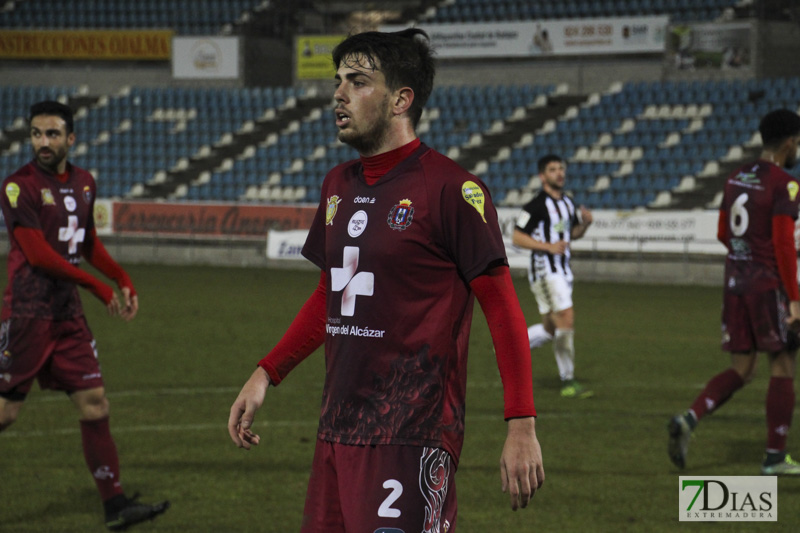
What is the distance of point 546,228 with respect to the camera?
36.0 ft

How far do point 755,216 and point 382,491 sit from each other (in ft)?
15.3

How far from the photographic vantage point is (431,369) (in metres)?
3.30

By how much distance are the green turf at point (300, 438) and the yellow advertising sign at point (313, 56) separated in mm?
20547

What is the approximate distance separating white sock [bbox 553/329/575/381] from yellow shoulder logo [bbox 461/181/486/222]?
7.35 metres

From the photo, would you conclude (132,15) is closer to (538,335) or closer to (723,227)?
(538,335)

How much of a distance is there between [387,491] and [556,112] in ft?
93.4

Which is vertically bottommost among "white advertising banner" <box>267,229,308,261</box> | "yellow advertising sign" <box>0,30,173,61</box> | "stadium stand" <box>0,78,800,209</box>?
"white advertising banner" <box>267,229,308,261</box>

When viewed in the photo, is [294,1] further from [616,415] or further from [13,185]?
[13,185]

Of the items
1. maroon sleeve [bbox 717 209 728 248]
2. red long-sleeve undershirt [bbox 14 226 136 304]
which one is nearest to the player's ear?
red long-sleeve undershirt [bbox 14 226 136 304]

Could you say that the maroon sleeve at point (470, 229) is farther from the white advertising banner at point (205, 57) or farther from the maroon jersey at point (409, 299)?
the white advertising banner at point (205, 57)

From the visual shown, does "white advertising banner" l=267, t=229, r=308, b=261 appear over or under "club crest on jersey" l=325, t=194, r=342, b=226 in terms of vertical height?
under

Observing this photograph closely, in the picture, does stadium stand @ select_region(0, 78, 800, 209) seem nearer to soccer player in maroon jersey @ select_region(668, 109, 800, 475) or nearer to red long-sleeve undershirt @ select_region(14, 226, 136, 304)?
soccer player in maroon jersey @ select_region(668, 109, 800, 475)

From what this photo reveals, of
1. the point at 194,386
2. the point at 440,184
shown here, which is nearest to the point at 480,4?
the point at 194,386

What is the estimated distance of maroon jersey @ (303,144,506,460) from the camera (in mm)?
3268
